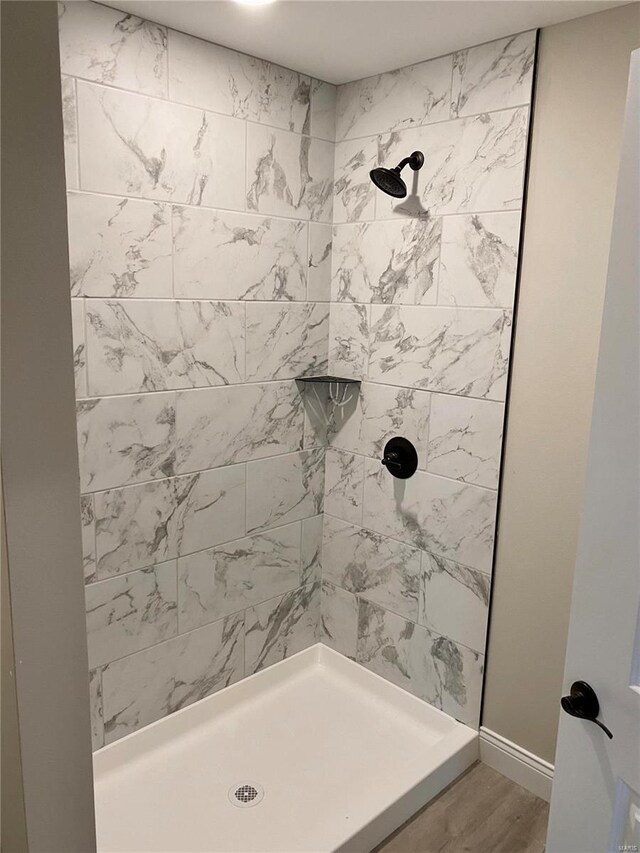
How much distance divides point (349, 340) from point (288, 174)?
2.21 ft

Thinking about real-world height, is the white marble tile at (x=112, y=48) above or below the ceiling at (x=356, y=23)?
below

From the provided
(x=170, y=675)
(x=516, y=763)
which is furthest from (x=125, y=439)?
(x=516, y=763)

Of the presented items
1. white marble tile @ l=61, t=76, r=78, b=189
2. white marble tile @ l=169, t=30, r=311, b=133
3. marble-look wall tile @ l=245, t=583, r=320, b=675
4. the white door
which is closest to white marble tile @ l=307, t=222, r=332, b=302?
white marble tile @ l=169, t=30, r=311, b=133

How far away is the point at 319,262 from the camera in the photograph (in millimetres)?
2557

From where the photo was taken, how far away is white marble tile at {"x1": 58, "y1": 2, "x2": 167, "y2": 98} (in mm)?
1777

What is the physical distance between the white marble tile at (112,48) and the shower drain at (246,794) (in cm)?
227

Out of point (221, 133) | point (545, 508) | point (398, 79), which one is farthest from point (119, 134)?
point (545, 508)

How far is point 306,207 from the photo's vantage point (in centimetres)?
247

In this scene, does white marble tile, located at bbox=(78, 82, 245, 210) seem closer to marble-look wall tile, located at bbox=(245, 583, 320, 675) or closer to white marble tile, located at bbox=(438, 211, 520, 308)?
white marble tile, located at bbox=(438, 211, 520, 308)

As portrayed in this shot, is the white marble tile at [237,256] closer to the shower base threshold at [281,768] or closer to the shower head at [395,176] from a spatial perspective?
the shower head at [395,176]

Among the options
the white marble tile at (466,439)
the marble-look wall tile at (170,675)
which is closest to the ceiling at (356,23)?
the white marble tile at (466,439)

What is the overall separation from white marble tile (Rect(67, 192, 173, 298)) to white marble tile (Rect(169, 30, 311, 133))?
0.41m

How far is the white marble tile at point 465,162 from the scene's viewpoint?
1.99 metres

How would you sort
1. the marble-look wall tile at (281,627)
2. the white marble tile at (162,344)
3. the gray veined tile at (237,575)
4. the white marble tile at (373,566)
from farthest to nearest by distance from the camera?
the marble-look wall tile at (281,627)
the white marble tile at (373,566)
the gray veined tile at (237,575)
the white marble tile at (162,344)
